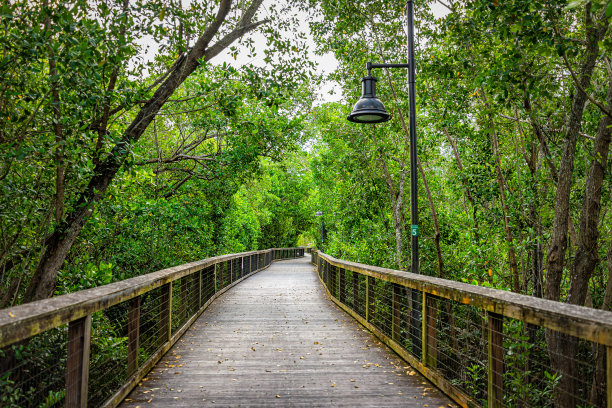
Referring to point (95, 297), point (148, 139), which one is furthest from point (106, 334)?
point (148, 139)

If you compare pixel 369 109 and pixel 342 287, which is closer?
pixel 369 109

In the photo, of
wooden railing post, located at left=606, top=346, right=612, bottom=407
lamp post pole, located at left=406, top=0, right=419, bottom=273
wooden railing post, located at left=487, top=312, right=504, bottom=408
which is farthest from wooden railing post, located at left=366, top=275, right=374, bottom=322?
wooden railing post, located at left=606, top=346, right=612, bottom=407

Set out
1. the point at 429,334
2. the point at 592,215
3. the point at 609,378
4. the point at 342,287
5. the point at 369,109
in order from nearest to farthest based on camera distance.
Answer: the point at 609,378 < the point at 429,334 < the point at 592,215 < the point at 369,109 < the point at 342,287

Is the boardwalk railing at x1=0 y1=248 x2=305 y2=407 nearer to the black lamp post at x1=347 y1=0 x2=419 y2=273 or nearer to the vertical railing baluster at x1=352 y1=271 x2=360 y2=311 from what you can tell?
the vertical railing baluster at x1=352 y1=271 x2=360 y2=311

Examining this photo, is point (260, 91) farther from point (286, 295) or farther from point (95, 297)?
point (286, 295)

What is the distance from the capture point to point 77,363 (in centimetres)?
281

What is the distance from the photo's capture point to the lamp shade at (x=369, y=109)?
5781 mm

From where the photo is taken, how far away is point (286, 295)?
1160 cm

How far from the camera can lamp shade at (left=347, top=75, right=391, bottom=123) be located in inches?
228

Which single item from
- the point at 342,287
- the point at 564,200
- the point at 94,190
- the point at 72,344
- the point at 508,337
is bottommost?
the point at 342,287

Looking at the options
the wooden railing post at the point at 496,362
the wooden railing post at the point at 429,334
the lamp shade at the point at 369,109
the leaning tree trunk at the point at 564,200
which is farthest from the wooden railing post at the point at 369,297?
the wooden railing post at the point at 496,362

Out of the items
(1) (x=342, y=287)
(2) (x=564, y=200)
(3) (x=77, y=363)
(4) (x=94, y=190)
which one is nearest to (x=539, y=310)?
(2) (x=564, y=200)

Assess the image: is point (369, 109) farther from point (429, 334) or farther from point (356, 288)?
point (356, 288)

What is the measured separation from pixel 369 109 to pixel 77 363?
444 centimetres
